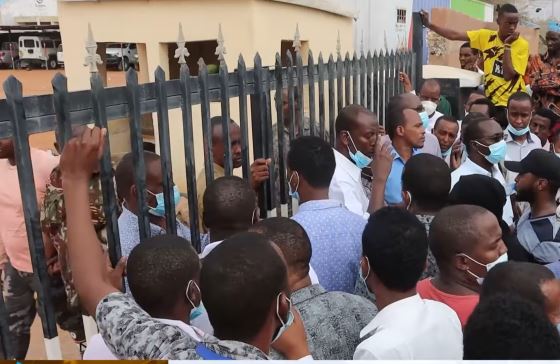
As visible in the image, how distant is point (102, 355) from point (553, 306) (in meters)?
1.56

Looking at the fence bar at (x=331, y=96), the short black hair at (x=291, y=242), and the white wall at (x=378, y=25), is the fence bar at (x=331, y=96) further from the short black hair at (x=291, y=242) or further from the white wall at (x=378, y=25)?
the white wall at (x=378, y=25)

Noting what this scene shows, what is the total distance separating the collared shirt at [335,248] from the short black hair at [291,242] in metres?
0.39

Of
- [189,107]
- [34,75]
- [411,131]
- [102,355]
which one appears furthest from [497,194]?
[34,75]

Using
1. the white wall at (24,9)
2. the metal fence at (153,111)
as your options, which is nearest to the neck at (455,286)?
the metal fence at (153,111)

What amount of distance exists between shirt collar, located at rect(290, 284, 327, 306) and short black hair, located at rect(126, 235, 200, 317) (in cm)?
38

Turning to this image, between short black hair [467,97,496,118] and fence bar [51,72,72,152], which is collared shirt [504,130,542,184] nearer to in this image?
short black hair [467,97,496,118]

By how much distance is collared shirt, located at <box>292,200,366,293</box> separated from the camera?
8.36 ft

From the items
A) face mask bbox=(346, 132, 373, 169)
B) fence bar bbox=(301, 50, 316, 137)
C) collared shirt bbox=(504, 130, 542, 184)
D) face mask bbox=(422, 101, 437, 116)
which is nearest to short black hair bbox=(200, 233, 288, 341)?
face mask bbox=(346, 132, 373, 169)

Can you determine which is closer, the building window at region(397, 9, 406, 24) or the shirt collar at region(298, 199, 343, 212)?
the shirt collar at region(298, 199, 343, 212)

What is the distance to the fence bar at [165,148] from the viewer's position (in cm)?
235

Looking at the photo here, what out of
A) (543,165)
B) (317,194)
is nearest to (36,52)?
(317,194)

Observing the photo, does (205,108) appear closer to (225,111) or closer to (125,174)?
(225,111)

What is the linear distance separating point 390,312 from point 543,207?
5.45ft

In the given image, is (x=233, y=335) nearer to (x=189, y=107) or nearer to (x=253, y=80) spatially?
(x=189, y=107)
